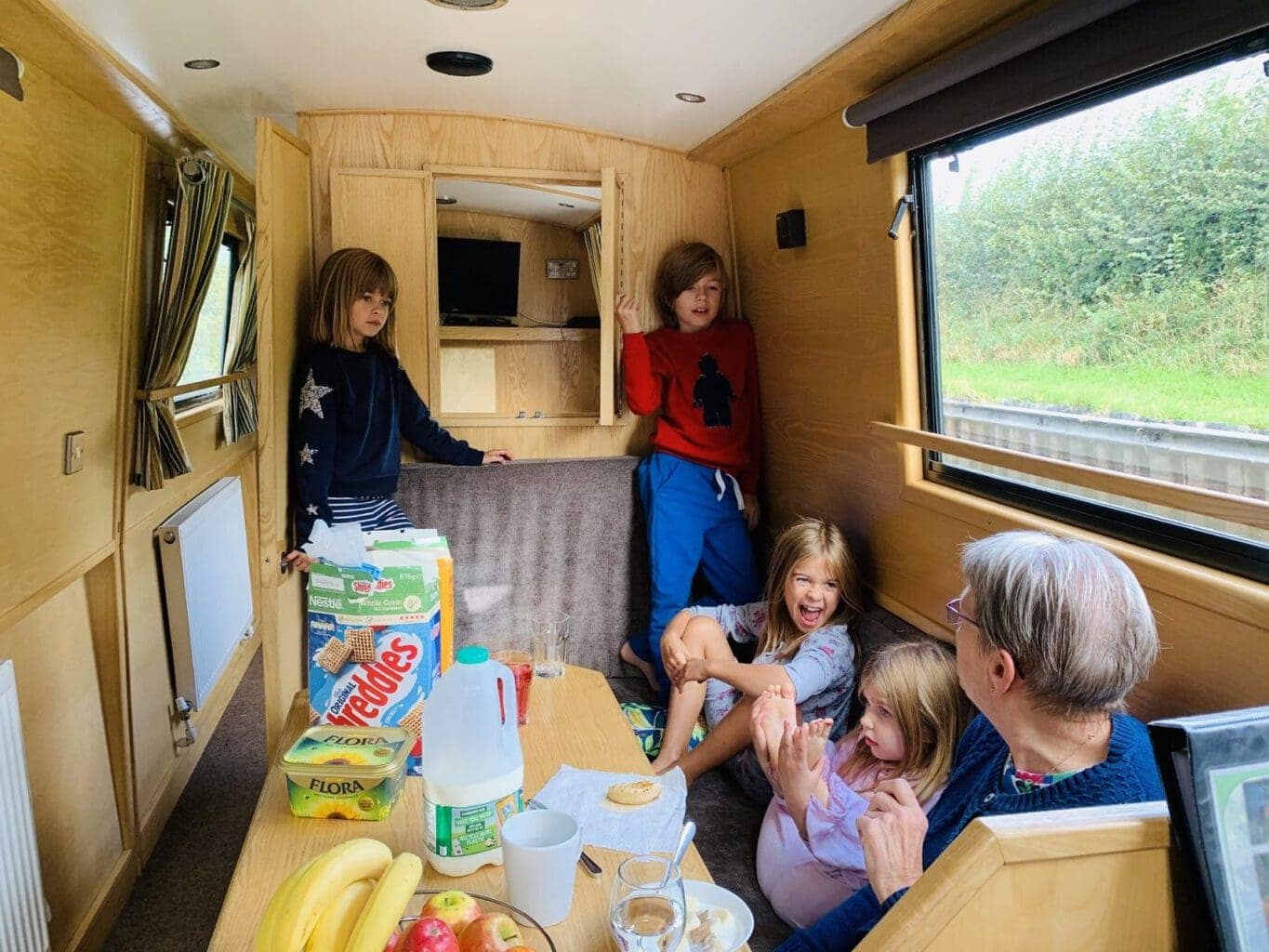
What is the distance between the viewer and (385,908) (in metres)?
0.97

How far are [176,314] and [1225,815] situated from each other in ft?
9.89

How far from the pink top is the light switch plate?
1890mm

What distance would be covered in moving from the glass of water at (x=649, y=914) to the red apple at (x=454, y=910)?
160 millimetres

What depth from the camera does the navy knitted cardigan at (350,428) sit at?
9.00ft

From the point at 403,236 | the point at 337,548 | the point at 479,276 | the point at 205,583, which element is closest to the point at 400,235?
the point at 403,236

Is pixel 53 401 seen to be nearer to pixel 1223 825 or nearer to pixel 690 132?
pixel 690 132

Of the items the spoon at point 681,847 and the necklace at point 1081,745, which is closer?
the spoon at point 681,847

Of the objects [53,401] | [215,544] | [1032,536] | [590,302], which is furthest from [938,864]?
[215,544]

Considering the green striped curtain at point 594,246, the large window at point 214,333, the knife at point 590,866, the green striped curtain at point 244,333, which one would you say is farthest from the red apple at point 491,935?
the green striped curtain at point 244,333

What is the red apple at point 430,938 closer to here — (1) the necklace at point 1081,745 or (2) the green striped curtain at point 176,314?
(1) the necklace at point 1081,745

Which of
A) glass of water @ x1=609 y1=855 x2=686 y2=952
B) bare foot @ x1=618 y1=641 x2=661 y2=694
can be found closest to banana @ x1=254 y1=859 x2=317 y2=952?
glass of water @ x1=609 y1=855 x2=686 y2=952

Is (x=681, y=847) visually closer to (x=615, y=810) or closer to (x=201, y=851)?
(x=615, y=810)

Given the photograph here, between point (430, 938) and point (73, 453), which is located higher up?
point (73, 453)

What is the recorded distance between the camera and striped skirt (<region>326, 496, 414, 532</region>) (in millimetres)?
2838
